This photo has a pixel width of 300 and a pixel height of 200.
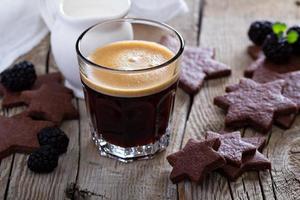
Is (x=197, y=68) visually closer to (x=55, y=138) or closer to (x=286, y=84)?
(x=286, y=84)

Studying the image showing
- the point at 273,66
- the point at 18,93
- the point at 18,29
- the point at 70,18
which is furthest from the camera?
the point at 18,29

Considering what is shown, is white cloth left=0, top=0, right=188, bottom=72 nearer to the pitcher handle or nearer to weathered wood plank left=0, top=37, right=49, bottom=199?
weathered wood plank left=0, top=37, right=49, bottom=199

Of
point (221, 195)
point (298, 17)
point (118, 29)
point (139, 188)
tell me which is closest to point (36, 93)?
point (118, 29)

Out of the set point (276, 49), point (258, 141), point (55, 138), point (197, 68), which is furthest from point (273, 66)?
point (55, 138)

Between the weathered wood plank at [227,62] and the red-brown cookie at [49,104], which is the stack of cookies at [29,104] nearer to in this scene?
the red-brown cookie at [49,104]

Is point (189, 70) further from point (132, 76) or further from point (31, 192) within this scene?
point (31, 192)

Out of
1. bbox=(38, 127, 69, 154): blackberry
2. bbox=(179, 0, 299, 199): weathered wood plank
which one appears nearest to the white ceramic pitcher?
bbox=(38, 127, 69, 154): blackberry
